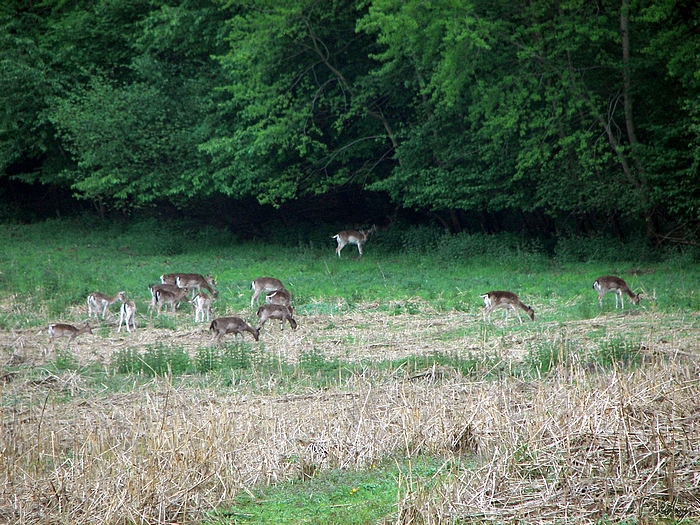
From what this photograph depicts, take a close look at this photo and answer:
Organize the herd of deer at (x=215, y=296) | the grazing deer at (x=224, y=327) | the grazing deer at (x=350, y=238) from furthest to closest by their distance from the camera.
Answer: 1. the grazing deer at (x=350, y=238)
2. the herd of deer at (x=215, y=296)
3. the grazing deer at (x=224, y=327)

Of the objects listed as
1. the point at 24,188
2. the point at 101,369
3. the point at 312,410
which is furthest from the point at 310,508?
the point at 24,188

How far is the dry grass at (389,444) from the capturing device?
672 cm

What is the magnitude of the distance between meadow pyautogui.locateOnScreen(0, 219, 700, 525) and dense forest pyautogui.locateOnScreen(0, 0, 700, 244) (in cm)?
468

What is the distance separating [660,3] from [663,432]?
50.4ft

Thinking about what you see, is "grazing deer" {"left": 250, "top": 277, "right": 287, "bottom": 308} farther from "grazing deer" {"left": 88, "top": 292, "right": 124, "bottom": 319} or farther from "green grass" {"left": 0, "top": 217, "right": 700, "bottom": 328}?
"grazing deer" {"left": 88, "top": 292, "right": 124, "bottom": 319}

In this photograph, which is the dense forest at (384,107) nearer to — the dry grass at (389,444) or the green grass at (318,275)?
the green grass at (318,275)

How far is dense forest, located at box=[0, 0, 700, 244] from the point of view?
21828 mm

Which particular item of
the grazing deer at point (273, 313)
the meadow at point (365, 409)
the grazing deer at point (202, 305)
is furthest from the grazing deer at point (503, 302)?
the grazing deer at point (202, 305)

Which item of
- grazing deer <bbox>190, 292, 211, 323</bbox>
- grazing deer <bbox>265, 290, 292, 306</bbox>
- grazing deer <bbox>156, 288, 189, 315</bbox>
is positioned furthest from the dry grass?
grazing deer <bbox>265, 290, 292, 306</bbox>

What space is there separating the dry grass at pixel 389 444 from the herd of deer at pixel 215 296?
11.0 ft

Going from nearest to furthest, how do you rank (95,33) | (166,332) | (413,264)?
(166,332) → (413,264) → (95,33)

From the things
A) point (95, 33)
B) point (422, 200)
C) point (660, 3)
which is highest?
point (95, 33)

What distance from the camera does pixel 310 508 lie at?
23.0ft

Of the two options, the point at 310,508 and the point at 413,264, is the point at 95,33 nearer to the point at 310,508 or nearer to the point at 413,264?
the point at 413,264
